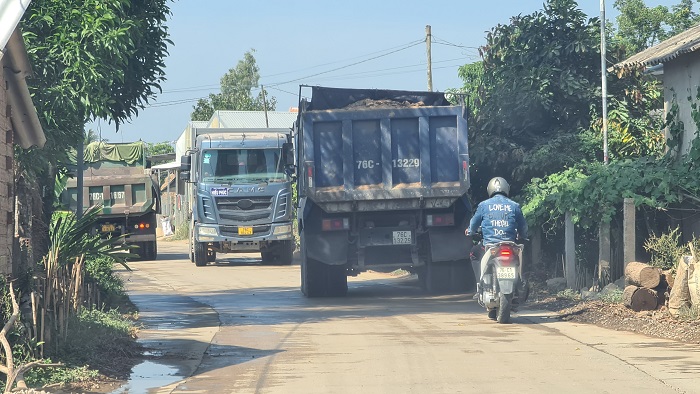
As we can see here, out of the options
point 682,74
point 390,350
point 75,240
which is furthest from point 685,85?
point 75,240

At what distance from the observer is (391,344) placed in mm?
11812

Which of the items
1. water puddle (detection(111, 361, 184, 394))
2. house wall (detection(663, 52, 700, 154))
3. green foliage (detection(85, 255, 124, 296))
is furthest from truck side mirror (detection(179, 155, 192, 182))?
water puddle (detection(111, 361, 184, 394))

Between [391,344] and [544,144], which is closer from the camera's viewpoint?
[391,344]

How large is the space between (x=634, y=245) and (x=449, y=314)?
2.71m

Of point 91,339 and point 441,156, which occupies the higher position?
point 441,156

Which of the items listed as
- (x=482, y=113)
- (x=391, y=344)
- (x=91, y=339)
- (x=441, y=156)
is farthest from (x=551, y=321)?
(x=482, y=113)

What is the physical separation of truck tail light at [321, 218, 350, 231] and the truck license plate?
2.64 ft

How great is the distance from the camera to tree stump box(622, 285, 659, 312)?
1348 cm

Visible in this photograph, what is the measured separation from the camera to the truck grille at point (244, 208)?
88.0 feet

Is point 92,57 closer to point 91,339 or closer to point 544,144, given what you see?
point 91,339

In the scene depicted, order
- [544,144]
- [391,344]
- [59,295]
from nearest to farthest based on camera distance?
[59,295]
[391,344]
[544,144]

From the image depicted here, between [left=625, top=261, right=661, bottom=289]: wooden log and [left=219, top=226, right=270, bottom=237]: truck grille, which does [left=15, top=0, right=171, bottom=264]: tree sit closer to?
[left=625, top=261, right=661, bottom=289]: wooden log

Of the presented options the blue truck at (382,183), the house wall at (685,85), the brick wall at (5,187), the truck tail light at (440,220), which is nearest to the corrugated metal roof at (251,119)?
the house wall at (685,85)

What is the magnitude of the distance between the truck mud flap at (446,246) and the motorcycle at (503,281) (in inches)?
143
